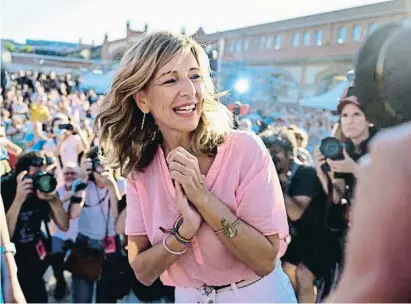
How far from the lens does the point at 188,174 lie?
1.36m

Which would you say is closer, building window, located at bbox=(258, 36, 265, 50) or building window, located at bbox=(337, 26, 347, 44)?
building window, located at bbox=(337, 26, 347, 44)

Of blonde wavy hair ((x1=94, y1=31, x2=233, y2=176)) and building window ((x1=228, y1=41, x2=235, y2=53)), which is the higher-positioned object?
building window ((x1=228, y1=41, x2=235, y2=53))

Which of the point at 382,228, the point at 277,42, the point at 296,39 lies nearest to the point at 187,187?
the point at 382,228

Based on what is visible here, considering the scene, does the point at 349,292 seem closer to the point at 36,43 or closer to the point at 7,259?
the point at 7,259

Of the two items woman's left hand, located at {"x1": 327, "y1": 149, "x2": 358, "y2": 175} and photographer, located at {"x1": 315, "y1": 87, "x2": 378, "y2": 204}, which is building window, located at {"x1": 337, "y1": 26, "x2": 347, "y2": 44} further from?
woman's left hand, located at {"x1": 327, "y1": 149, "x2": 358, "y2": 175}

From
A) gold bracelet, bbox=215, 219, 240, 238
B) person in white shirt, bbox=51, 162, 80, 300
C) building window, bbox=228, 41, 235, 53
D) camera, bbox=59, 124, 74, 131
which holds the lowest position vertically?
person in white shirt, bbox=51, 162, 80, 300

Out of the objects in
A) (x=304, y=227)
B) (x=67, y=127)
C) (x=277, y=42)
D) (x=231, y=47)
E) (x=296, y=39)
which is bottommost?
(x=304, y=227)

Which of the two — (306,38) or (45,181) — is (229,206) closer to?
(45,181)

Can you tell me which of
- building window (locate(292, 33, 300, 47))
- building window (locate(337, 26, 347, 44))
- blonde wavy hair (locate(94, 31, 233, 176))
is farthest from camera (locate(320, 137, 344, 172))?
building window (locate(292, 33, 300, 47))

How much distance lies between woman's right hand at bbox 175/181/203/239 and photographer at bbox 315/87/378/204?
143 cm

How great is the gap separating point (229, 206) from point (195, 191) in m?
0.12

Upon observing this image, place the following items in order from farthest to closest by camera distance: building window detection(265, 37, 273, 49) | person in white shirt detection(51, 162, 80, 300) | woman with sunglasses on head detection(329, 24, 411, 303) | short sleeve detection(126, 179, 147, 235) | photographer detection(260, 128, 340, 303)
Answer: building window detection(265, 37, 273, 49), person in white shirt detection(51, 162, 80, 300), photographer detection(260, 128, 340, 303), short sleeve detection(126, 179, 147, 235), woman with sunglasses on head detection(329, 24, 411, 303)

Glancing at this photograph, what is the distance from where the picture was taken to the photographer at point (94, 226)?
10.3 ft

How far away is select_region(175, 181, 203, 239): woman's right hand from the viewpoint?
1368mm
